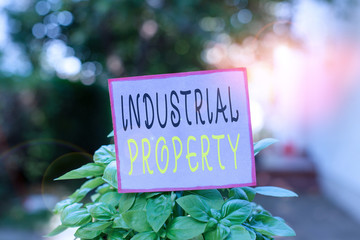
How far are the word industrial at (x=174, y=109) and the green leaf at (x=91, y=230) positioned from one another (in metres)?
0.28

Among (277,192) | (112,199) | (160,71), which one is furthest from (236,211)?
(160,71)

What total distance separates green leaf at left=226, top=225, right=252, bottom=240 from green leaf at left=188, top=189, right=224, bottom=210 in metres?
0.09

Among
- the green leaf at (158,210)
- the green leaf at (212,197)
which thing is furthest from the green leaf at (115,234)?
the green leaf at (212,197)

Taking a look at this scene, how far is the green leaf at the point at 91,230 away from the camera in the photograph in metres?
0.98

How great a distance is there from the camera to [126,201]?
3.40ft

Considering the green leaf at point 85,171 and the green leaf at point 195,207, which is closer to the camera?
the green leaf at point 195,207

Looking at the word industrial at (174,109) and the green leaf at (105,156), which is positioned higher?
Answer: the word industrial at (174,109)

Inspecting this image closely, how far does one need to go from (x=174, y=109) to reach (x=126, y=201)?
0.99 ft

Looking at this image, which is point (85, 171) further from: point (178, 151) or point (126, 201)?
point (178, 151)

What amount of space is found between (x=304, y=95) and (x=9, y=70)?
681cm

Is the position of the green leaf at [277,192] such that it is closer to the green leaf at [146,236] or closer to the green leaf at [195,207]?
the green leaf at [195,207]

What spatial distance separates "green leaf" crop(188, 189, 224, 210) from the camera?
101cm

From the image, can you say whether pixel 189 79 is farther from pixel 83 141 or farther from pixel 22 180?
pixel 83 141

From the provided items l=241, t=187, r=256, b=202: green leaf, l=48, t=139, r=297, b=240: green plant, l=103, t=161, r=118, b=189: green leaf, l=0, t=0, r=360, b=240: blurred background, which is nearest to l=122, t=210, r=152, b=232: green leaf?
l=48, t=139, r=297, b=240: green plant
